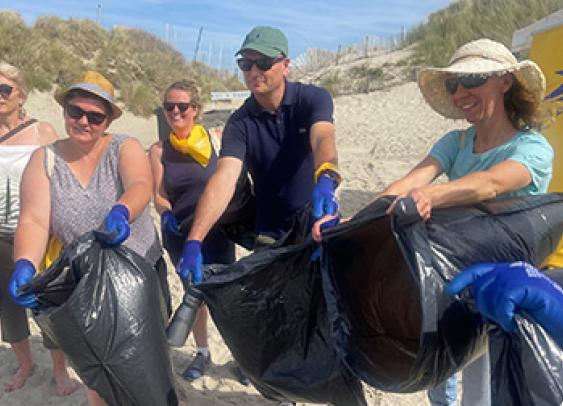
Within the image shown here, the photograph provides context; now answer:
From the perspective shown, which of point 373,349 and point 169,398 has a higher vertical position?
point 373,349

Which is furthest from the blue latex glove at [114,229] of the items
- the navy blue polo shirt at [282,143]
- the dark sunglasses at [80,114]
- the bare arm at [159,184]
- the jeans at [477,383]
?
the jeans at [477,383]

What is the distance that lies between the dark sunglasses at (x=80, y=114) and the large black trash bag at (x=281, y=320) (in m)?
0.81

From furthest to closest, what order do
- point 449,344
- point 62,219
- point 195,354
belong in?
point 195,354 < point 62,219 < point 449,344

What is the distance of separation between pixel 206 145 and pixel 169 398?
4.71 feet

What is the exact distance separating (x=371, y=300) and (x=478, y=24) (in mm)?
18284

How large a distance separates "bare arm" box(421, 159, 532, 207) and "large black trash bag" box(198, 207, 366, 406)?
1.63 feet

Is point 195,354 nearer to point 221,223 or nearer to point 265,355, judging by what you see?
point 221,223

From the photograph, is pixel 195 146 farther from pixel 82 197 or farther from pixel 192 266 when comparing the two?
pixel 192 266

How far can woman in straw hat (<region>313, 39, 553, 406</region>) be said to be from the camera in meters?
1.65

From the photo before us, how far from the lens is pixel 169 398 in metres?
2.13

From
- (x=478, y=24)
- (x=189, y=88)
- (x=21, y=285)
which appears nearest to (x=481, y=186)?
(x=21, y=285)

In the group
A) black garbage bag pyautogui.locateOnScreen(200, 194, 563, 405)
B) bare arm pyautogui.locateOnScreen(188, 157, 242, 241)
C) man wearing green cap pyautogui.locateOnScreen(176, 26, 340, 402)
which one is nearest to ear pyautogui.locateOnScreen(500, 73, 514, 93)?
black garbage bag pyautogui.locateOnScreen(200, 194, 563, 405)

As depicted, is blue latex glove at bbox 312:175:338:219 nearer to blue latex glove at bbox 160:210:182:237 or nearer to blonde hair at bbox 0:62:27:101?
blue latex glove at bbox 160:210:182:237

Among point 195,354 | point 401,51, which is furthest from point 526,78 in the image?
point 401,51
